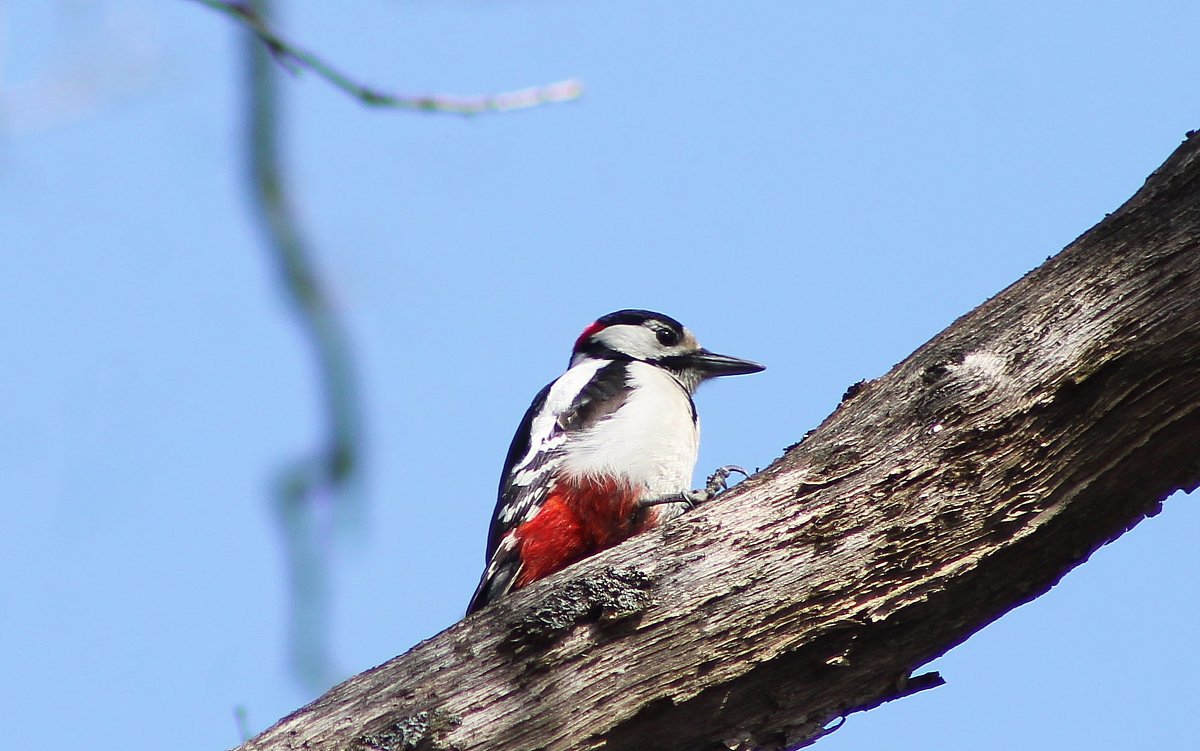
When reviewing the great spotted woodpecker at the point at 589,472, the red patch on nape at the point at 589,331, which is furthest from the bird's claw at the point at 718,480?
the red patch on nape at the point at 589,331

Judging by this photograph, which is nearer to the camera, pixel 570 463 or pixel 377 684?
pixel 377 684

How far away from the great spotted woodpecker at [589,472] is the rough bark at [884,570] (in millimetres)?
1085

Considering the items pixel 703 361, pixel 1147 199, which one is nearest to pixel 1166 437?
pixel 1147 199

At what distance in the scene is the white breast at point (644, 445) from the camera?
150 inches

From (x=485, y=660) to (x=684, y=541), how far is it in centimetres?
52

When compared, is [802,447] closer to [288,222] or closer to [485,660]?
[485,660]

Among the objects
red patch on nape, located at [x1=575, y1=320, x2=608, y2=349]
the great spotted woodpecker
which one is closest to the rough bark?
the great spotted woodpecker

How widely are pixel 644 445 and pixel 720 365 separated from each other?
4.15 feet

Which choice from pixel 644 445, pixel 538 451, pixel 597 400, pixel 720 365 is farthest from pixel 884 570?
pixel 720 365

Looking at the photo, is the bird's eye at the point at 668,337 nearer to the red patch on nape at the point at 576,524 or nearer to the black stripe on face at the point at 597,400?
the black stripe on face at the point at 597,400

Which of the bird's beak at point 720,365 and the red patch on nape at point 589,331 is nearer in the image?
the bird's beak at point 720,365

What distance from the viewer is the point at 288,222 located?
123 inches

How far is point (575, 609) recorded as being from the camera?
2367mm

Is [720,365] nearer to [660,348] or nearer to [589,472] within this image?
[660,348]
